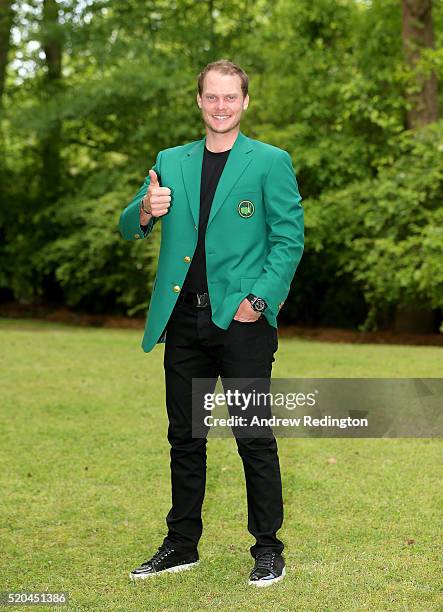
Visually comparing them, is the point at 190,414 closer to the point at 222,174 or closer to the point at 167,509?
the point at 222,174

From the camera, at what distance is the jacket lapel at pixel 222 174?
426 cm

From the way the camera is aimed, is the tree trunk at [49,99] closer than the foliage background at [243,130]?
No

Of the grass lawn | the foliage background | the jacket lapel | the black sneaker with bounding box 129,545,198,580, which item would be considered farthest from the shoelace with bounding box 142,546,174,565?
the foliage background

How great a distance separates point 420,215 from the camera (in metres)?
14.4

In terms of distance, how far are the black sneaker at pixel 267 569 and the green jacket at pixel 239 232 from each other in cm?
109

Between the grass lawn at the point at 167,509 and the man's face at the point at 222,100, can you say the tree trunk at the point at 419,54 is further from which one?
the man's face at the point at 222,100

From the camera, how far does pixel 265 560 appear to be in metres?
4.39

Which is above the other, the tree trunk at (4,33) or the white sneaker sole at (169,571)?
the tree trunk at (4,33)

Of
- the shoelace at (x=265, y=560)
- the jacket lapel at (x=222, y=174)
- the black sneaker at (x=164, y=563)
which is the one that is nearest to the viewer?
the jacket lapel at (x=222, y=174)

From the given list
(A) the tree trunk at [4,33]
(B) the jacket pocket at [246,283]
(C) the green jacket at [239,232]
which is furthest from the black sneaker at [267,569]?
(A) the tree trunk at [4,33]

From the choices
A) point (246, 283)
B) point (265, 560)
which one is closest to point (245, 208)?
point (246, 283)

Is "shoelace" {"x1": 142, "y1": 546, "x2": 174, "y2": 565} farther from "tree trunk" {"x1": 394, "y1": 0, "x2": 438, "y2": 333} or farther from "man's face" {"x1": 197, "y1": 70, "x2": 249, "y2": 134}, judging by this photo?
"tree trunk" {"x1": 394, "y1": 0, "x2": 438, "y2": 333}

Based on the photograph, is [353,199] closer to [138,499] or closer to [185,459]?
[138,499]

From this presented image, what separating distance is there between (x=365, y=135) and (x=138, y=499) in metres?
11.5
